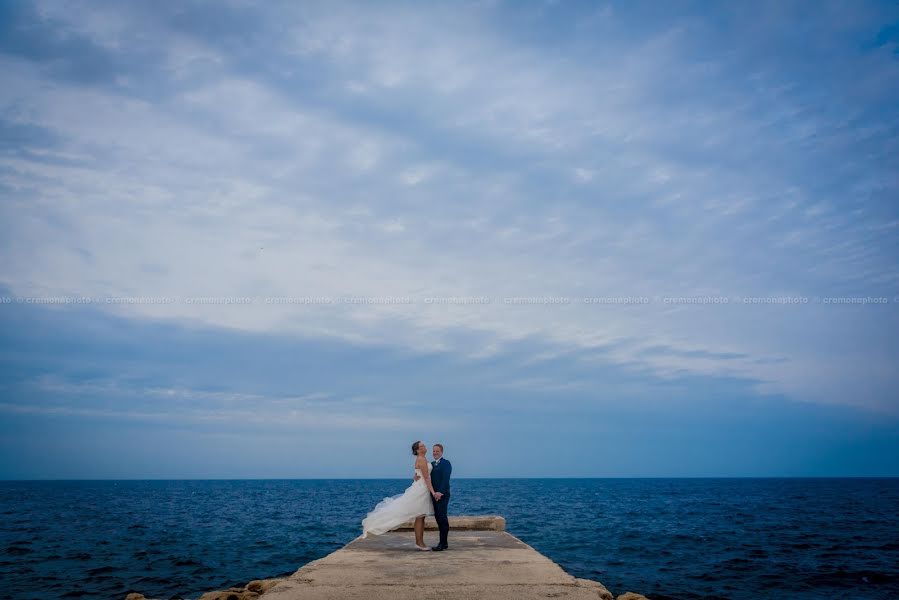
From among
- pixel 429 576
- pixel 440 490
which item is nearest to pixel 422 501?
pixel 440 490

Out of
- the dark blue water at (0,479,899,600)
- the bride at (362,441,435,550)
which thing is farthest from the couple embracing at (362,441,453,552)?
A: the dark blue water at (0,479,899,600)

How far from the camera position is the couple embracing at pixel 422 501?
10.2 m

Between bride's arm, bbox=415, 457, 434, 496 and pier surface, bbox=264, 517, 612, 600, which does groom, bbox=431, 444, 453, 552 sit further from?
pier surface, bbox=264, 517, 612, 600

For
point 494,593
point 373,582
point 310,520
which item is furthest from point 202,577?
point 310,520

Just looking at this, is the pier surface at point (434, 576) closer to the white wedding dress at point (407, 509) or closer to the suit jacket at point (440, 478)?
the white wedding dress at point (407, 509)

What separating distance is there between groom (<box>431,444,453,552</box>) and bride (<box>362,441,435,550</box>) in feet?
0.36

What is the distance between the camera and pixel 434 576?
757 cm

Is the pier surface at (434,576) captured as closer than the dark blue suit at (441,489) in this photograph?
Yes

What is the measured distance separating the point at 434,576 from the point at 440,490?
106 inches

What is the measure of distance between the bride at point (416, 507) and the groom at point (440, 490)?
0.36ft

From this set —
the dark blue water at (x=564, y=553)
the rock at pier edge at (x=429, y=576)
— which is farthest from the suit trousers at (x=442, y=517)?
the dark blue water at (x=564, y=553)

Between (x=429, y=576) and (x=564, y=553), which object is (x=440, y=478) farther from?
(x=564, y=553)

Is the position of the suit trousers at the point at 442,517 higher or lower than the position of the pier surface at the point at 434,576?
higher

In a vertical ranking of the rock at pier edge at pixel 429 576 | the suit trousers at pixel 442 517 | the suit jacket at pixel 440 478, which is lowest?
the rock at pier edge at pixel 429 576
